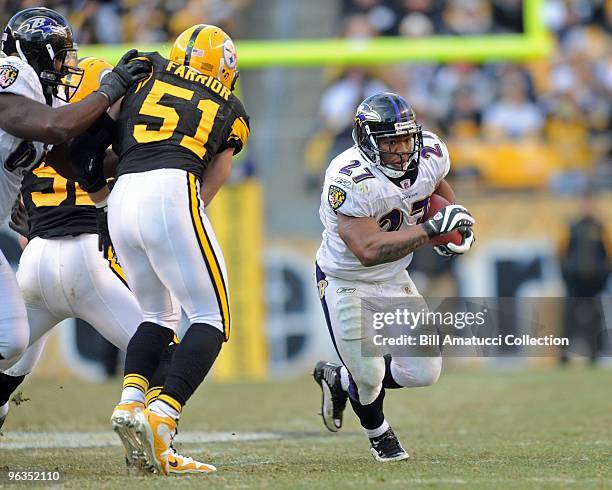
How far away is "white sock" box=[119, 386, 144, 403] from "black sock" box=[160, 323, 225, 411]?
0.13 m

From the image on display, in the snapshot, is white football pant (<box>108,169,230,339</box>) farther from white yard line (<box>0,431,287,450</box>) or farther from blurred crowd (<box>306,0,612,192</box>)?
blurred crowd (<box>306,0,612,192</box>)

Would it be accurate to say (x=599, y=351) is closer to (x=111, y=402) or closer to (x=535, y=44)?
(x=535, y=44)

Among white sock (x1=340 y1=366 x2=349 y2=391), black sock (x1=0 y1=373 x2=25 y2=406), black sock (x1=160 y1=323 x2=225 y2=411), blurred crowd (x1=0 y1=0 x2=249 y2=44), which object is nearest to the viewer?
black sock (x1=160 y1=323 x2=225 y2=411)

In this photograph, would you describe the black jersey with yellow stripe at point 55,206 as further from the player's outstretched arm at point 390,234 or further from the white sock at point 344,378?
the white sock at point 344,378

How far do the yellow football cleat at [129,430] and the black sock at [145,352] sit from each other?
14cm

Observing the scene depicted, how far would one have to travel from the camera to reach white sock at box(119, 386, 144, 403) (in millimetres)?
4422

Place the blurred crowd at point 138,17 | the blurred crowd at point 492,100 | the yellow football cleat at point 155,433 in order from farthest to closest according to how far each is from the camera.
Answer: the blurred crowd at point 492,100 < the blurred crowd at point 138,17 < the yellow football cleat at point 155,433

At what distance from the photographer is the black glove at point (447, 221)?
4594mm

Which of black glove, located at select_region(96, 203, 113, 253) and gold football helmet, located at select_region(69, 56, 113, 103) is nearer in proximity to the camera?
black glove, located at select_region(96, 203, 113, 253)

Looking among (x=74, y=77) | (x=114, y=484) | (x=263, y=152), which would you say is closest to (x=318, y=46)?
(x=263, y=152)

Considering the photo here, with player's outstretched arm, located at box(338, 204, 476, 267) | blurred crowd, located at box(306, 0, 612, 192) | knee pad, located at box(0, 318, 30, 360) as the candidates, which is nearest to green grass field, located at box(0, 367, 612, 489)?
knee pad, located at box(0, 318, 30, 360)

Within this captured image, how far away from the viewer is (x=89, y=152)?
15.9ft

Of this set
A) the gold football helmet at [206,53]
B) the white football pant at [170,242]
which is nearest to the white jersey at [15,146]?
the white football pant at [170,242]

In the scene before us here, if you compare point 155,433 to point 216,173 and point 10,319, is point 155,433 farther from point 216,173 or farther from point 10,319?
point 216,173
